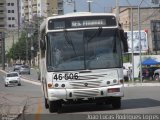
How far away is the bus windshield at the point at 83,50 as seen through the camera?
2000 centimetres

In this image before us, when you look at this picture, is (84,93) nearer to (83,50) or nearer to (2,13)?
(83,50)

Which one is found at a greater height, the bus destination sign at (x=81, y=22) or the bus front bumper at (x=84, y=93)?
the bus destination sign at (x=81, y=22)

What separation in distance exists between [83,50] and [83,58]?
30cm

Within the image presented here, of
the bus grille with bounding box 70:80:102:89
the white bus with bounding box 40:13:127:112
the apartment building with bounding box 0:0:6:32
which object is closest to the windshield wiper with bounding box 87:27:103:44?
the white bus with bounding box 40:13:127:112

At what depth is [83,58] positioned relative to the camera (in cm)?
2005

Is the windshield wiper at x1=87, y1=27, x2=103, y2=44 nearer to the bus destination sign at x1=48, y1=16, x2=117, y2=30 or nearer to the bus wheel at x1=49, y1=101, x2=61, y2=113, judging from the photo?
the bus destination sign at x1=48, y1=16, x2=117, y2=30

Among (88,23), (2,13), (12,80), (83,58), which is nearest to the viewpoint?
(83,58)

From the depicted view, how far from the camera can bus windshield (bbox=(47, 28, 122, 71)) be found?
20.0 metres

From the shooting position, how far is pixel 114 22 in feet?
67.5

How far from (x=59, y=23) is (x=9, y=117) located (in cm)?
416

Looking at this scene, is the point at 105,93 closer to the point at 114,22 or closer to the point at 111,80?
the point at 111,80

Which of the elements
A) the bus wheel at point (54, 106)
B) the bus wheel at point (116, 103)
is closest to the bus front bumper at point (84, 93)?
the bus wheel at point (54, 106)

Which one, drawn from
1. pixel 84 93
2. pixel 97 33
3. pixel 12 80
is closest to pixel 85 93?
pixel 84 93

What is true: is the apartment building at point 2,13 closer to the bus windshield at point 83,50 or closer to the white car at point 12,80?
the white car at point 12,80
